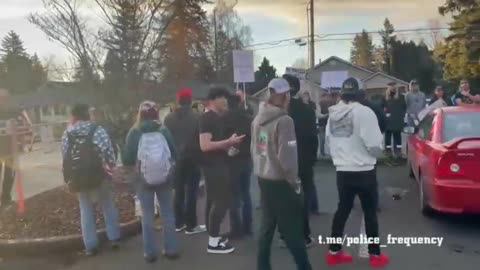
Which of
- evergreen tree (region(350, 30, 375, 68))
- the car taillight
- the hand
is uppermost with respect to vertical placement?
evergreen tree (region(350, 30, 375, 68))

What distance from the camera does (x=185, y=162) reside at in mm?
6719

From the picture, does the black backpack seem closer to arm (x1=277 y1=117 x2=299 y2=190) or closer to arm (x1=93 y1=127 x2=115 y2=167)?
arm (x1=93 y1=127 x2=115 y2=167)

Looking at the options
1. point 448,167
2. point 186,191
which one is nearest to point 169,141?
point 186,191

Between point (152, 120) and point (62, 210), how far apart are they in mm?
2706

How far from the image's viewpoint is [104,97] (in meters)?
13.1

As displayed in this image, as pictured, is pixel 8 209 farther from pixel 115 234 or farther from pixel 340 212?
pixel 340 212

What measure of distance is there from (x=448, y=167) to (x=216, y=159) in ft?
8.96

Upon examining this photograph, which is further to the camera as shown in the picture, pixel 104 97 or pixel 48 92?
pixel 48 92

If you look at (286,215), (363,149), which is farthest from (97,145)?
(363,149)

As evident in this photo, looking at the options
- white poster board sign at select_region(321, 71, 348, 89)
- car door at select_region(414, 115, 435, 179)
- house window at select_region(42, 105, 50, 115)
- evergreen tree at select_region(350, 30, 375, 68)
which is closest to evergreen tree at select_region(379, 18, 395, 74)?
evergreen tree at select_region(350, 30, 375, 68)

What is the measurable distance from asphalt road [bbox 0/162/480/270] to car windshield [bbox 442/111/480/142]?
1.09m

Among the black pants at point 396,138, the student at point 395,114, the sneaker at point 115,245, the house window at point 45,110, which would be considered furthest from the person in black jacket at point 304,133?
the house window at point 45,110

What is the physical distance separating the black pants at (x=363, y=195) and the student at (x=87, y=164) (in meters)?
2.63

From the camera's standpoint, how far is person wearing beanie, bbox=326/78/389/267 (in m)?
5.12
